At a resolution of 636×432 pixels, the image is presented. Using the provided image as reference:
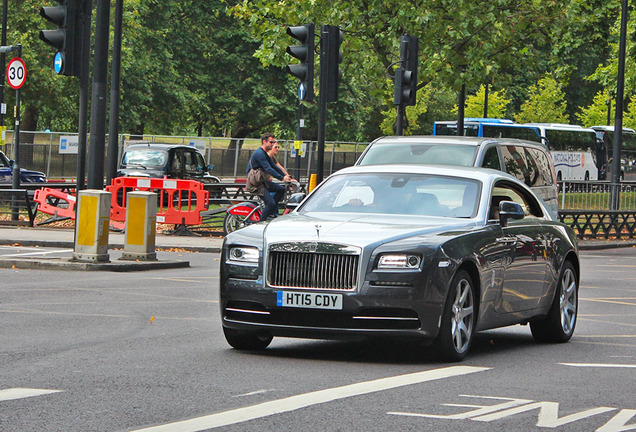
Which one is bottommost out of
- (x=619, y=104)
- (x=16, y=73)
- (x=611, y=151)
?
(x=16, y=73)

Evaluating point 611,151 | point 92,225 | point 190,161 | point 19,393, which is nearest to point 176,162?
point 190,161

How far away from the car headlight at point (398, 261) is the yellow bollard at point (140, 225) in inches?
357

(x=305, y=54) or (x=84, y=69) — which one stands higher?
(x=305, y=54)

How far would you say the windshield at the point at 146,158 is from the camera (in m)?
31.0

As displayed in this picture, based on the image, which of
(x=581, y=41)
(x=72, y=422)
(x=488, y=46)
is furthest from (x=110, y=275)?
(x=581, y=41)

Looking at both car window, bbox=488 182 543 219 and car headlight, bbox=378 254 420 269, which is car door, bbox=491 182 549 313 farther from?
car headlight, bbox=378 254 420 269

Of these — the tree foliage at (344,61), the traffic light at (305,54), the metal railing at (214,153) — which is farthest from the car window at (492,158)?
the metal railing at (214,153)

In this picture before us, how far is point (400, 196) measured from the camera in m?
10.1

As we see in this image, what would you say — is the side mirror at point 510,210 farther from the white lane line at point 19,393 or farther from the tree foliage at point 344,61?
the tree foliage at point 344,61

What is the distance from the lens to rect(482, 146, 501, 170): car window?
54.0 feet

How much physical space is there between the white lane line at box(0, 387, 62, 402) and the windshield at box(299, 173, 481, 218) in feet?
11.3

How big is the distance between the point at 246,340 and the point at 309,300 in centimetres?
90

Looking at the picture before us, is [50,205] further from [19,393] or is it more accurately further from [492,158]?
[19,393]

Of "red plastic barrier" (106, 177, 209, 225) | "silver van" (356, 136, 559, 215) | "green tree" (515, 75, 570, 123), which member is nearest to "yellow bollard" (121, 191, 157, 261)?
"silver van" (356, 136, 559, 215)
